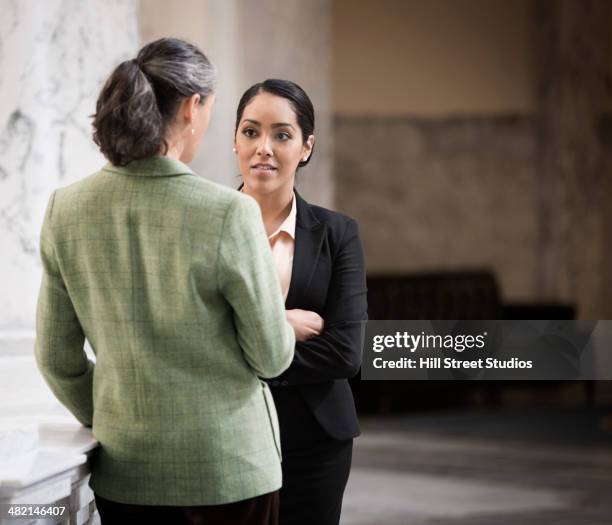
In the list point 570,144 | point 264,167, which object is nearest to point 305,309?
point 264,167

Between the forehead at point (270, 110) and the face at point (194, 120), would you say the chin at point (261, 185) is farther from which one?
the face at point (194, 120)

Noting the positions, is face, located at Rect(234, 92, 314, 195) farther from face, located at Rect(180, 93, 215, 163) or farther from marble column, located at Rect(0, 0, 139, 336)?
marble column, located at Rect(0, 0, 139, 336)

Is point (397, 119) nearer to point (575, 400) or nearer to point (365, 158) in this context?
point (365, 158)

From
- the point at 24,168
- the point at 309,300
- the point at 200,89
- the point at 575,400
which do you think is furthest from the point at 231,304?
the point at 575,400

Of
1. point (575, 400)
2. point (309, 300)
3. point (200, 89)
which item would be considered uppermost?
point (200, 89)

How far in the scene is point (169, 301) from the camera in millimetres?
1894

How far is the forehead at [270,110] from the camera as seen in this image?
8.42ft

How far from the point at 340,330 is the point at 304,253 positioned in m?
0.21

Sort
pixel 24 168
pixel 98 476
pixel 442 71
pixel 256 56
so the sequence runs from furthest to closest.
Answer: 1. pixel 442 71
2. pixel 256 56
3. pixel 24 168
4. pixel 98 476

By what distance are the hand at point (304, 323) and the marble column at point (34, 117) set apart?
2.95ft

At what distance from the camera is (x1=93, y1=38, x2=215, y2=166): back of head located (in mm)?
1875

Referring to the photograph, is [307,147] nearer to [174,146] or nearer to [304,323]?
[304,323]

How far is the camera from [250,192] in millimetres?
2613

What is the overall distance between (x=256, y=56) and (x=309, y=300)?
4337 millimetres
